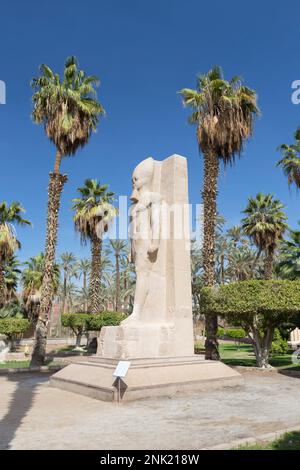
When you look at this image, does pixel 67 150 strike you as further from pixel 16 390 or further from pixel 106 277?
pixel 106 277

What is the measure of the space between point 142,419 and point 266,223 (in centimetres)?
2207

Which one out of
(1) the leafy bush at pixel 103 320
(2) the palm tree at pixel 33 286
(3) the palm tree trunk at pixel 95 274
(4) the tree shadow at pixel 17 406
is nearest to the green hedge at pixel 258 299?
(4) the tree shadow at pixel 17 406

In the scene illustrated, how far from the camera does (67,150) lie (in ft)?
62.8

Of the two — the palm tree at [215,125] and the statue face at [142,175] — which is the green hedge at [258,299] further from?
the statue face at [142,175]

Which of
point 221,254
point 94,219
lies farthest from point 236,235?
point 94,219

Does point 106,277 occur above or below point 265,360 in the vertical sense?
above

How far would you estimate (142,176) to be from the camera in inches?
449

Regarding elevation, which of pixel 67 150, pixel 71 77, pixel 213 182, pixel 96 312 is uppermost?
pixel 71 77

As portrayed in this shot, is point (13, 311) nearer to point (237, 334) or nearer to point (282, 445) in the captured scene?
point (237, 334)

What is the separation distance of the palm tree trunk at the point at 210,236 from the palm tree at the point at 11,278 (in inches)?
784

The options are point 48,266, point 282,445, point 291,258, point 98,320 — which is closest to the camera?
point 282,445

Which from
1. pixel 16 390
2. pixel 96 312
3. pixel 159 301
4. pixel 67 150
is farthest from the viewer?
pixel 96 312
